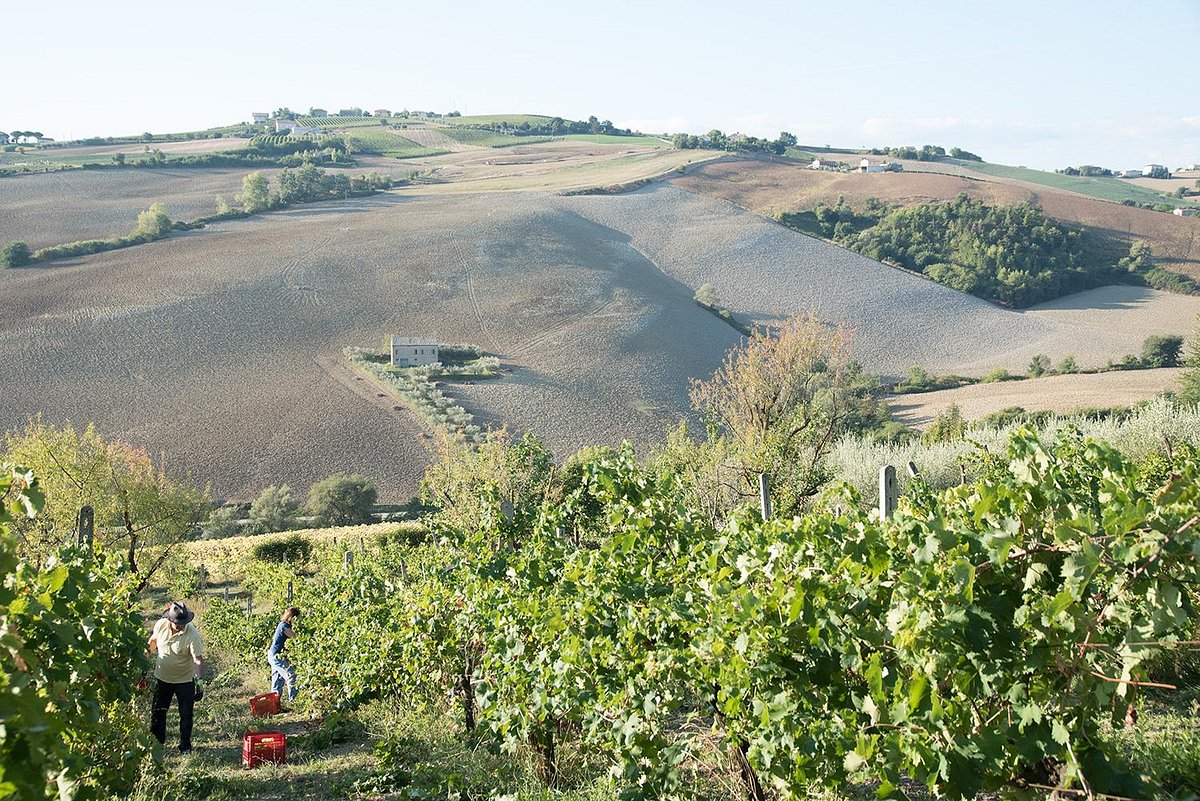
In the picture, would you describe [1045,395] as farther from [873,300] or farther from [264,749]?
[264,749]

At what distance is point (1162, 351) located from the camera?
54938mm

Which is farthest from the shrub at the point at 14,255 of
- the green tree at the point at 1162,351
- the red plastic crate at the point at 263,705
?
the green tree at the point at 1162,351

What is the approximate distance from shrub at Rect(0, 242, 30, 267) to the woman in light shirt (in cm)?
6416

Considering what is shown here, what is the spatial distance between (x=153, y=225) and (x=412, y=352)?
31.0 meters

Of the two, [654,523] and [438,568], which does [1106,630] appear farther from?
[438,568]

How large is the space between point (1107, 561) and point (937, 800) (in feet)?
7.33

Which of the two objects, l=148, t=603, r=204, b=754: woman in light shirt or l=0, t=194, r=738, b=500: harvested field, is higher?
l=148, t=603, r=204, b=754: woman in light shirt

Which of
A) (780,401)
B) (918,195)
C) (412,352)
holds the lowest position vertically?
(412,352)

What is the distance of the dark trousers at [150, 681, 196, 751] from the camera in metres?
8.85

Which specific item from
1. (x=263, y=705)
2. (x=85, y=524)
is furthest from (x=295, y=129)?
(x=263, y=705)

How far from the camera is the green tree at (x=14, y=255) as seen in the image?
6225cm

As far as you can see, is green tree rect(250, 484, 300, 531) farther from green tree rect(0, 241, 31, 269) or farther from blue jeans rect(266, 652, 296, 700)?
green tree rect(0, 241, 31, 269)

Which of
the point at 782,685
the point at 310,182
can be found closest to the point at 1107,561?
the point at 782,685

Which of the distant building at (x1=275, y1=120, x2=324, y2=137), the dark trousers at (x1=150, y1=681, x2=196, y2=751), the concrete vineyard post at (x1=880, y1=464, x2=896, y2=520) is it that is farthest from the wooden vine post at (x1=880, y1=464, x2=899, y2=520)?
the distant building at (x1=275, y1=120, x2=324, y2=137)
